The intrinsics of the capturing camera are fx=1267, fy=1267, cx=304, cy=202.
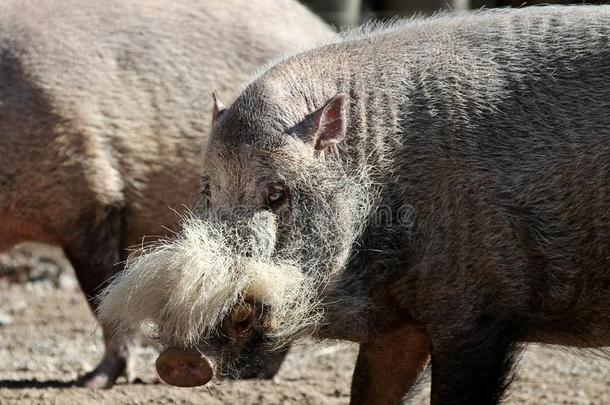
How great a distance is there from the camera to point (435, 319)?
3.76m

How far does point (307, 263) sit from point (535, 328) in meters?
0.71

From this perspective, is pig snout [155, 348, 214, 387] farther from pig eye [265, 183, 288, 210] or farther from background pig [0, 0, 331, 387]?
background pig [0, 0, 331, 387]

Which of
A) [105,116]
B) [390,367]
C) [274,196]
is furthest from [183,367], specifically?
[105,116]

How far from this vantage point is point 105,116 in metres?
5.71

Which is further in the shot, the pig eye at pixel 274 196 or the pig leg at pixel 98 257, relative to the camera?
the pig leg at pixel 98 257

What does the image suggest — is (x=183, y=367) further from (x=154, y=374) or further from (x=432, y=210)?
(x=154, y=374)

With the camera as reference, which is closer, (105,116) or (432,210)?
(432,210)

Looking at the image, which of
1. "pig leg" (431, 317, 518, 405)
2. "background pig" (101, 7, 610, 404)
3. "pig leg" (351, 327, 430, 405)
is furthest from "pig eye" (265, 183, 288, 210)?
"pig leg" (351, 327, 430, 405)

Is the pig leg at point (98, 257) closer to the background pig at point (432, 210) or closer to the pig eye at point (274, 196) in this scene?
the background pig at point (432, 210)

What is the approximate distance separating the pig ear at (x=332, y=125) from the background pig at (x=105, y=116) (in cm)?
188

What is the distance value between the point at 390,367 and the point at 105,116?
83.1 inches

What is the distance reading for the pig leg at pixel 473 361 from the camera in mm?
3691

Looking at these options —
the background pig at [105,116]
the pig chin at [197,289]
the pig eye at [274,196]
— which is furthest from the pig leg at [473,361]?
the background pig at [105,116]

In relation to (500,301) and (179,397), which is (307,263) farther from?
(179,397)
